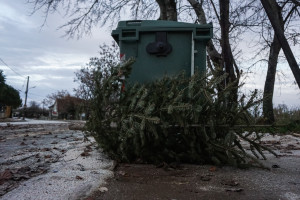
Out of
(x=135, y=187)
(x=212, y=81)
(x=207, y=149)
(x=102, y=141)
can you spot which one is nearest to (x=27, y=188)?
(x=135, y=187)

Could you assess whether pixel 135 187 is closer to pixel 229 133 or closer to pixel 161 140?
pixel 161 140

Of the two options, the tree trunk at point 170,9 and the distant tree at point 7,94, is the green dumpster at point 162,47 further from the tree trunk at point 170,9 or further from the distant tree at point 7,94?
the distant tree at point 7,94

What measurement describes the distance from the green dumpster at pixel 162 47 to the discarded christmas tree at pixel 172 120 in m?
0.59

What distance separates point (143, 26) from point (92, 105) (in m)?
1.33

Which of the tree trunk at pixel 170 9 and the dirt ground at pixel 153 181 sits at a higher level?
the tree trunk at pixel 170 9

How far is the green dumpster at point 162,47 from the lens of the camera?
3.83 m

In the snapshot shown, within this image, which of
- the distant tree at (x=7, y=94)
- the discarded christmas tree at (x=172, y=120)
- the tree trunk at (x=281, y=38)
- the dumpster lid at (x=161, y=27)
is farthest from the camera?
the distant tree at (x=7, y=94)

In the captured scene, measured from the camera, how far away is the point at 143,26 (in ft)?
12.7

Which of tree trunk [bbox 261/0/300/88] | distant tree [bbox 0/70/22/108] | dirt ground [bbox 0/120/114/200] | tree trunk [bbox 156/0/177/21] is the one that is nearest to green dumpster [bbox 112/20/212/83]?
tree trunk [bbox 261/0/300/88]

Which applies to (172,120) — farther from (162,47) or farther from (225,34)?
(225,34)

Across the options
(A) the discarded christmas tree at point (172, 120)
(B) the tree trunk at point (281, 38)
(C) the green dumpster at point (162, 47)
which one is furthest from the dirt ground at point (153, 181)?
(C) the green dumpster at point (162, 47)

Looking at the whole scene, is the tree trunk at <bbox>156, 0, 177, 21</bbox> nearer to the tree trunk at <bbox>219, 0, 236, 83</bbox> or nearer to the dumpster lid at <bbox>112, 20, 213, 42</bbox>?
the tree trunk at <bbox>219, 0, 236, 83</bbox>

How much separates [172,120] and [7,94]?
46.5m

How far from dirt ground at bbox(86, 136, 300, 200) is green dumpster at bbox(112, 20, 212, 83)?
1351 mm
